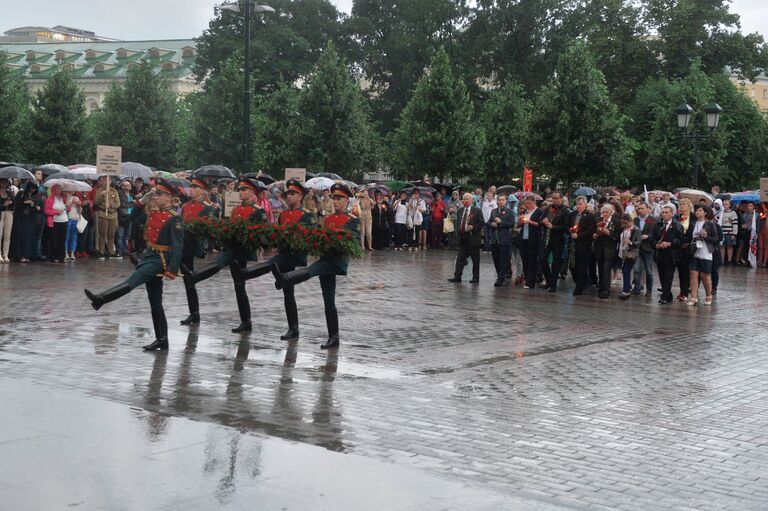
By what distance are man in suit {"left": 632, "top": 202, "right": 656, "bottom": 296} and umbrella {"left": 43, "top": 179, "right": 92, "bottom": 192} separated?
12710mm

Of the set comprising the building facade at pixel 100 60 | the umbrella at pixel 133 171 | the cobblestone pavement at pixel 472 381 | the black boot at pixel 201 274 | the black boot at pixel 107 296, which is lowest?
the cobblestone pavement at pixel 472 381

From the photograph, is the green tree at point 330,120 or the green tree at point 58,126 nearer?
the green tree at point 330,120

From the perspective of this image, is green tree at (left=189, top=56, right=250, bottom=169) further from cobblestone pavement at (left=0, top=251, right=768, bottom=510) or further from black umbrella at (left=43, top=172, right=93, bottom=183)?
cobblestone pavement at (left=0, top=251, right=768, bottom=510)

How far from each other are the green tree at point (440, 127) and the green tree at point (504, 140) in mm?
2496

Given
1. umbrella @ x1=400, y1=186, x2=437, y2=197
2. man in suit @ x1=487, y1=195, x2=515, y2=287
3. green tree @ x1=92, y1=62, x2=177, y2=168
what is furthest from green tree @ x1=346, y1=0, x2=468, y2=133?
man in suit @ x1=487, y1=195, x2=515, y2=287

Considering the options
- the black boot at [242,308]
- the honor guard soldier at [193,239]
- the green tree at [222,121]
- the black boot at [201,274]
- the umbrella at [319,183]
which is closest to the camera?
the black boot at [201,274]

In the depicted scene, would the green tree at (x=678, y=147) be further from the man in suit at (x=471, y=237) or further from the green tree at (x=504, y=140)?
the man in suit at (x=471, y=237)

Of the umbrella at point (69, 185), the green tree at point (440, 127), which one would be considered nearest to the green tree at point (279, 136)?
the green tree at point (440, 127)

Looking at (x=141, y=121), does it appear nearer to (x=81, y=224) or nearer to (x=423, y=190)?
(x=423, y=190)

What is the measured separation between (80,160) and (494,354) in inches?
2021

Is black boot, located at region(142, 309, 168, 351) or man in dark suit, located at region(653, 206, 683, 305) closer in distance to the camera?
black boot, located at region(142, 309, 168, 351)

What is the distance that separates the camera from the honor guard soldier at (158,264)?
12148mm

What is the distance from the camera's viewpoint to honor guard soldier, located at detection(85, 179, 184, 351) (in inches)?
478

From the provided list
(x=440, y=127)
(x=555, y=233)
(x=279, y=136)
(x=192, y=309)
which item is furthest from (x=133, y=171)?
(x=192, y=309)
